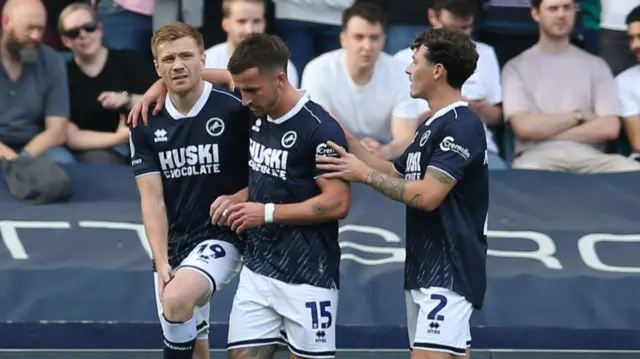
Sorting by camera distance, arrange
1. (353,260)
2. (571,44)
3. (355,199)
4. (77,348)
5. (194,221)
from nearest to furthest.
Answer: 1. (194,221)
2. (77,348)
3. (353,260)
4. (355,199)
5. (571,44)

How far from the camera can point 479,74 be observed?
8.66 m

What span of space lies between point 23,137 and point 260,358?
3.11 metres

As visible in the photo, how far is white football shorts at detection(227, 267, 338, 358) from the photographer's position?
5.76 m

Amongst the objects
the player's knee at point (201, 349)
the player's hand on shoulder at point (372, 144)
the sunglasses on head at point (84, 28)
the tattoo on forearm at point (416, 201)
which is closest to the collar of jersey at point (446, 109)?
the tattoo on forearm at point (416, 201)

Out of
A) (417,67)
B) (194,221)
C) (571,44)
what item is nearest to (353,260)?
(194,221)

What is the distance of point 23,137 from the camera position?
8344 mm

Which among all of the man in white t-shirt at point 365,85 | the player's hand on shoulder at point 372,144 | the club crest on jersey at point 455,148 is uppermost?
the club crest on jersey at point 455,148

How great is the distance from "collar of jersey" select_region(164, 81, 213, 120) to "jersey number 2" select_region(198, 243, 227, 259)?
0.56 metres

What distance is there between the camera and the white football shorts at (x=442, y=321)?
18.2ft

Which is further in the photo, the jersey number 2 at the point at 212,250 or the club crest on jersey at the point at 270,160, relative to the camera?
the jersey number 2 at the point at 212,250

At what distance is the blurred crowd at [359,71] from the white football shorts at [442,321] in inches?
99.0

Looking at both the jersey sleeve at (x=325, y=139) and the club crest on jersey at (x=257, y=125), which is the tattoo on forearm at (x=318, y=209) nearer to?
the jersey sleeve at (x=325, y=139)

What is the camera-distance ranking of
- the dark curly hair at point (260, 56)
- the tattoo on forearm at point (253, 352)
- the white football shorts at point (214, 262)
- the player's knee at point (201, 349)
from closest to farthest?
the dark curly hair at point (260, 56)
the tattoo on forearm at point (253, 352)
the white football shorts at point (214, 262)
the player's knee at point (201, 349)

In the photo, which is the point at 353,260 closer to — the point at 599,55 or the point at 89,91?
the point at 89,91
